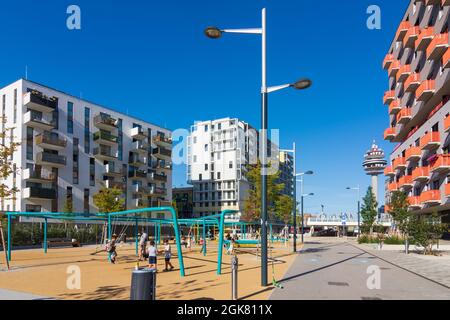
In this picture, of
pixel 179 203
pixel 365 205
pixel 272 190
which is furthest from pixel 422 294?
pixel 179 203

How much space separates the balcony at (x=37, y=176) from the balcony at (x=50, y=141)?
10.9 feet

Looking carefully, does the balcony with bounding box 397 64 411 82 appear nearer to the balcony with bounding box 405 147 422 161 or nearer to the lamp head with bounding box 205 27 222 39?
the balcony with bounding box 405 147 422 161

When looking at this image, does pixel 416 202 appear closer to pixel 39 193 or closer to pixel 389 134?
pixel 389 134

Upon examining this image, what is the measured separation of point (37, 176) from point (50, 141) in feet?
15.2

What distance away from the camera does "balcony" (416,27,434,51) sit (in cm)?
4212

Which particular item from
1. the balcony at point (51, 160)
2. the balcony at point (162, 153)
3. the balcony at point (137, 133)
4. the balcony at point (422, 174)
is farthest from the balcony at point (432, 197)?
the balcony at point (162, 153)

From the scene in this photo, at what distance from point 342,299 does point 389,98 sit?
55.7 meters

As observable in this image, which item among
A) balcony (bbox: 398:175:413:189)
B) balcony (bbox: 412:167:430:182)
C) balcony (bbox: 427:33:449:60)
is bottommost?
balcony (bbox: 398:175:413:189)

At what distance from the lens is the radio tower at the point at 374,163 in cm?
13388

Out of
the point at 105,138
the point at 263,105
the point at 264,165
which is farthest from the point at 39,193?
the point at 264,165

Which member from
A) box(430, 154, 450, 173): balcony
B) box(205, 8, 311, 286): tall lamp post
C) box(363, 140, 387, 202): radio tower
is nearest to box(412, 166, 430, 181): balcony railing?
box(430, 154, 450, 173): balcony

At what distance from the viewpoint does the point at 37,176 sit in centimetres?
5069

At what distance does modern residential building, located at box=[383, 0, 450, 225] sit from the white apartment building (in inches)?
1916
